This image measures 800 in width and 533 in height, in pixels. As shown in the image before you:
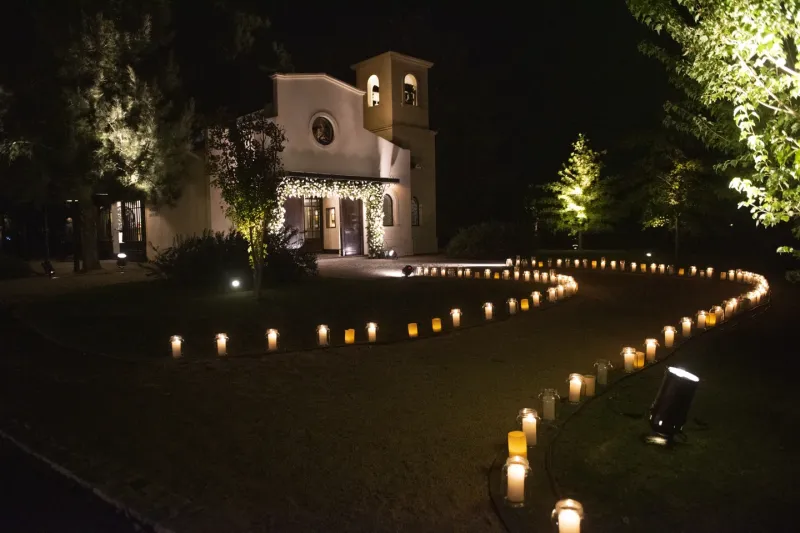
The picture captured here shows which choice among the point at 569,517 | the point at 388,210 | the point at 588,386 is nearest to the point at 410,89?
the point at 388,210

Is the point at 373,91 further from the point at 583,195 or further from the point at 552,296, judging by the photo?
the point at 552,296

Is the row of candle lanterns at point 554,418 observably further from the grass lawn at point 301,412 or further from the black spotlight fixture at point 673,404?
the black spotlight fixture at point 673,404

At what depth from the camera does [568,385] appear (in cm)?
707

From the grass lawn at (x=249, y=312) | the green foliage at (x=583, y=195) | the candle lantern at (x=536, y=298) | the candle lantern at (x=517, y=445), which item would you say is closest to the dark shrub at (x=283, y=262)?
the grass lawn at (x=249, y=312)

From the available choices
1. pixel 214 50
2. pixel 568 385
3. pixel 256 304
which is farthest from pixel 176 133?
pixel 568 385

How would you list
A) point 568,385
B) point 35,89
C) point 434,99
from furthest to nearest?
point 434,99
point 35,89
point 568,385

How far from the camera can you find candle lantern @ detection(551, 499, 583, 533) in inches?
146

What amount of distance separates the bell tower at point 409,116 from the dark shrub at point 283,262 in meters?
11.3

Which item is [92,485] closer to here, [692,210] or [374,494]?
[374,494]

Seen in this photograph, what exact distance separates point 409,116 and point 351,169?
4.74 m

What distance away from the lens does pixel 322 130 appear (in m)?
24.1

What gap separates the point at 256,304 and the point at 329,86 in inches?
546

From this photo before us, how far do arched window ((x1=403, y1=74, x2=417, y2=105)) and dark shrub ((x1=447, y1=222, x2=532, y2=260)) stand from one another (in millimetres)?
6838

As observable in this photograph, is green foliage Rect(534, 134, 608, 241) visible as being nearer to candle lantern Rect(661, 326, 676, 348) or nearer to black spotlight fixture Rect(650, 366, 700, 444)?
candle lantern Rect(661, 326, 676, 348)
